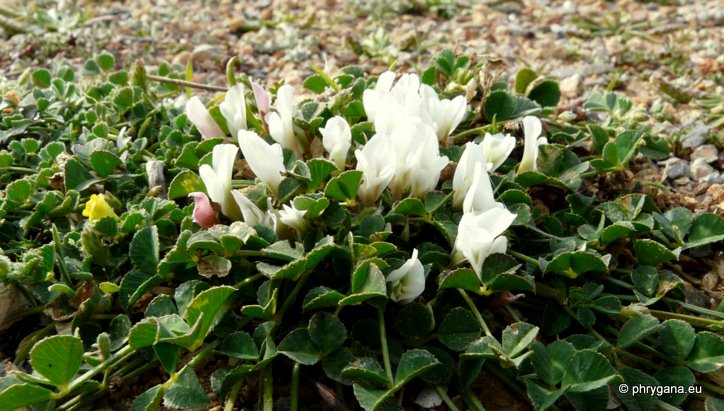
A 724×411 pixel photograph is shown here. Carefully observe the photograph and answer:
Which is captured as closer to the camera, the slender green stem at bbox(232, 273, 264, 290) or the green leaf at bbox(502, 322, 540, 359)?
the green leaf at bbox(502, 322, 540, 359)

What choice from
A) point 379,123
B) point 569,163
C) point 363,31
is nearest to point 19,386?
point 379,123

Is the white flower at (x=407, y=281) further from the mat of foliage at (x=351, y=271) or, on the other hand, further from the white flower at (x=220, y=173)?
the white flower at (x=220, y=173)

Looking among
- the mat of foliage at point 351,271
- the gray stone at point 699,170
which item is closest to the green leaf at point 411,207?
the mat of foliage at point 351,271

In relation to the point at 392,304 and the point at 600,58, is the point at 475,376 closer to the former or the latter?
the point at 392,304

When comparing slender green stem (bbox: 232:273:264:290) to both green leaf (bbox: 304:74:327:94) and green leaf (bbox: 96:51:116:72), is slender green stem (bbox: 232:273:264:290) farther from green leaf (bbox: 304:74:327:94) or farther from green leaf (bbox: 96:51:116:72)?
green leaf (bbox: 96:51:116:72)

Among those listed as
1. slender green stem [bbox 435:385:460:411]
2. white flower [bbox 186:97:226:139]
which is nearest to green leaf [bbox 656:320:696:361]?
slender green stem [bbox 435:385:460:411]

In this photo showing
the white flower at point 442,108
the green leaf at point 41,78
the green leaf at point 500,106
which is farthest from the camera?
the green leaf at point 41,78

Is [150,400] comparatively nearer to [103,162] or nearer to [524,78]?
[103,162]
